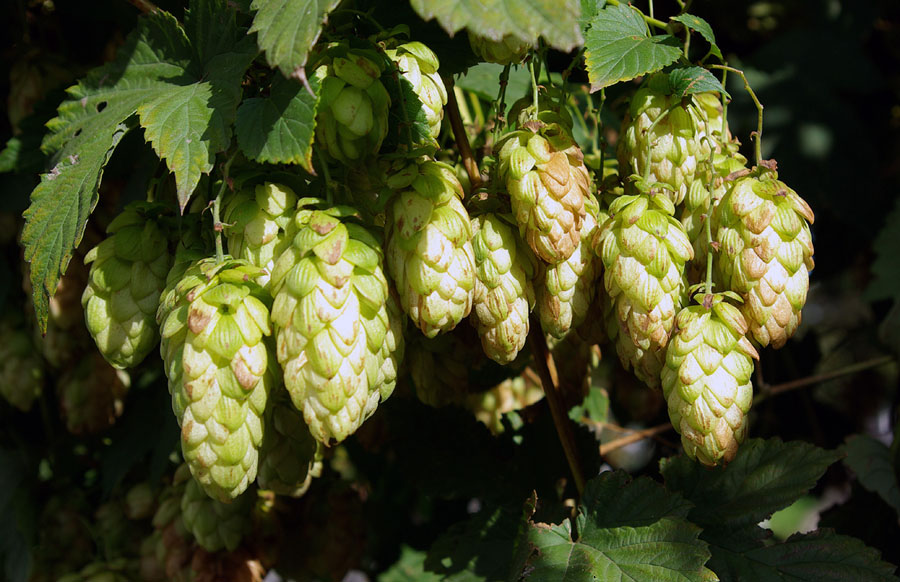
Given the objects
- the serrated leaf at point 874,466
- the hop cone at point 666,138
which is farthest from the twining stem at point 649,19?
the serrated leaf at point 874,466

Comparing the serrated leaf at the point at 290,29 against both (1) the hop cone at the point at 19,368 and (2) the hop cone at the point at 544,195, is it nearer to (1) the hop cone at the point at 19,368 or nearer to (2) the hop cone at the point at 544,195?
(2) the hop cone at the point at 544,195

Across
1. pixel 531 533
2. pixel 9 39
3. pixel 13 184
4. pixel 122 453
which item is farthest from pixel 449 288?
pixel 9 39

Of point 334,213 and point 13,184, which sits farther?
point 13,184

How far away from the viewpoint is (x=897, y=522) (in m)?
1.58

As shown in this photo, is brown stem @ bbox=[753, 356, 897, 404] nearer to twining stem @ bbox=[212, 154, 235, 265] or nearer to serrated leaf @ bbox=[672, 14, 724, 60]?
serrated leaf @ bbox=[672, 14, 724, 60]

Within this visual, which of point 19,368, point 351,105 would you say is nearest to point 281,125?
point 351,105

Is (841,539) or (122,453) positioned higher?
(122,453)

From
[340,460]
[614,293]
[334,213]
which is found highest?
[334,213]

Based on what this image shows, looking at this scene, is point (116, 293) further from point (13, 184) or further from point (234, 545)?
point (13, 184)

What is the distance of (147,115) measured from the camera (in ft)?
3.26

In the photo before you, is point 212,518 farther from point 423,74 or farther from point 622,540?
point 423,74

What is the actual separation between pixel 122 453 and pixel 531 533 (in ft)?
2.96

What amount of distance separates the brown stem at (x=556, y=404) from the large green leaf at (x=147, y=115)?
1.84 ft

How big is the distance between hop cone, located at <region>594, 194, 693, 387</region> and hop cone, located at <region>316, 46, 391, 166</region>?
32 centimetres
